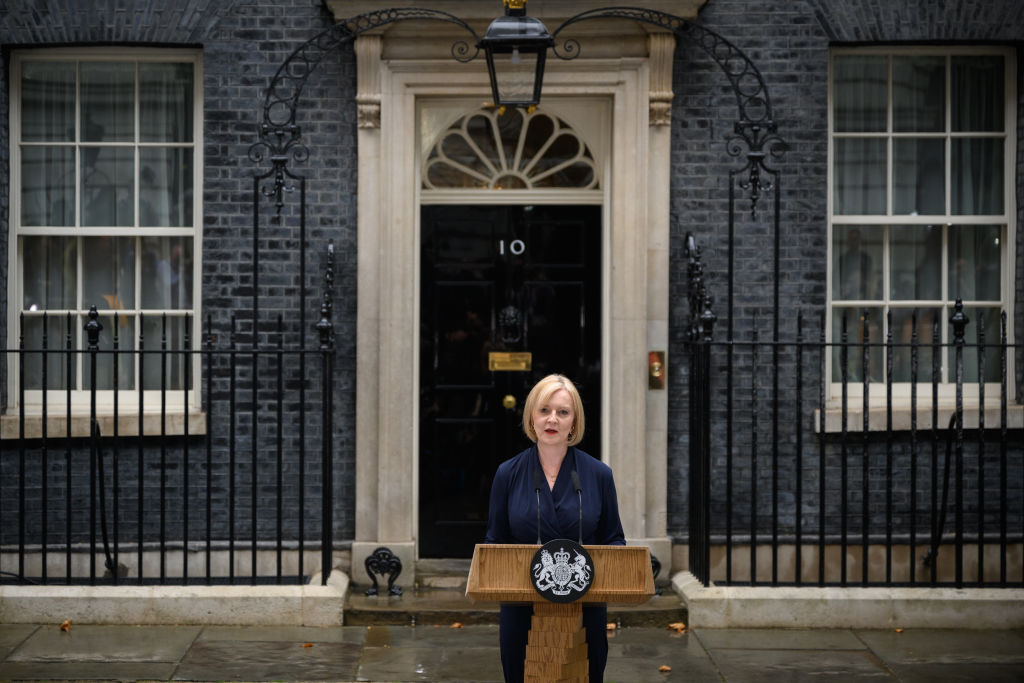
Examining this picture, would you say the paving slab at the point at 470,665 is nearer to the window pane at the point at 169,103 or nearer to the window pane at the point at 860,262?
the window pane at the point at 860,262

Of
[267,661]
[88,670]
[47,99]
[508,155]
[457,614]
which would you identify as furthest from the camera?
[508,155]

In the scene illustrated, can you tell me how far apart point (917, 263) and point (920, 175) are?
1.91 feet

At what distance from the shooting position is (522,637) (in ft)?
14.3

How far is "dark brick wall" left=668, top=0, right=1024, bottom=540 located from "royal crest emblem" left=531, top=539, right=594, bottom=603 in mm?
3663

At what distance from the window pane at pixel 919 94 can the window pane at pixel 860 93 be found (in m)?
0.09

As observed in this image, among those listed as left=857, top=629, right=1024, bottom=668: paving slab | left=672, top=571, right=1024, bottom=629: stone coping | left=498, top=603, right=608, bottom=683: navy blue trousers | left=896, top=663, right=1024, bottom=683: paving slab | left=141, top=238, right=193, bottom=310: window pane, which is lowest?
left=896, top=663, right=1024, bottom=683: paving slab

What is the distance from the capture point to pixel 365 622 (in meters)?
6.95

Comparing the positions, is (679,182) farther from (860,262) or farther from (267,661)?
(267,661)

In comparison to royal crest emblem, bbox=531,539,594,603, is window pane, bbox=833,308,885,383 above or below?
above

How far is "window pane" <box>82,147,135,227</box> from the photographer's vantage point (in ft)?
25.1

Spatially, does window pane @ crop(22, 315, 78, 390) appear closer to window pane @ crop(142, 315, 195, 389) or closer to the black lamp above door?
window pane @ crop(142, 315, 195, 389)

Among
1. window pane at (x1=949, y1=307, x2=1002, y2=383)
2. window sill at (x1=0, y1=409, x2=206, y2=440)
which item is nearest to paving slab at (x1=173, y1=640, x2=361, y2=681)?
window sill at (x1=0, y1=409, x2=206, y2=440)

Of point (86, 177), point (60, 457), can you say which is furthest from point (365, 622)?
point (86, 177)

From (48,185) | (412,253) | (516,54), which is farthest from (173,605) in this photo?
(516,54)
